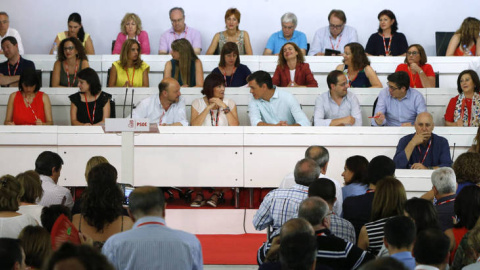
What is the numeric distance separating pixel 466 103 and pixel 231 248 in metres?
3.13

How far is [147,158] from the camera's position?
746cm

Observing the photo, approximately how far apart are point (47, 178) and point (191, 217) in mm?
1914

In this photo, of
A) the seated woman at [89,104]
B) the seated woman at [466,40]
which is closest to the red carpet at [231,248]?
the seated woman at [89,104]

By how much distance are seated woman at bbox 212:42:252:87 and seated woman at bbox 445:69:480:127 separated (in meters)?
2.35

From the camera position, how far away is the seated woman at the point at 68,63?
943cm

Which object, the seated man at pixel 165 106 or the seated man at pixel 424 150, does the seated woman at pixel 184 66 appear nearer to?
the seated man at pixel 165 106

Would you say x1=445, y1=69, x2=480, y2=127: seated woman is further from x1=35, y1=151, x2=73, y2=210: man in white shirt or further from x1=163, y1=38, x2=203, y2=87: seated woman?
x1=35, y1=151, x2=73, y2=210: man in white shirt

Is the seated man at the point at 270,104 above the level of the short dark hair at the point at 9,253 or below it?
above

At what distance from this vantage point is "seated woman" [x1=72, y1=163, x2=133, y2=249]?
4.23m

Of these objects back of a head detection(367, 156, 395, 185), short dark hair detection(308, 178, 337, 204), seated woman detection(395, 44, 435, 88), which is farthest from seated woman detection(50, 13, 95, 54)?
short dark hair detection(308, 178, 337, 204)

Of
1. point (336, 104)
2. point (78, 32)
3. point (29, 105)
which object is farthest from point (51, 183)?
point (78, 32)

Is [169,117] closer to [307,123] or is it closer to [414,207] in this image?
[307,123]

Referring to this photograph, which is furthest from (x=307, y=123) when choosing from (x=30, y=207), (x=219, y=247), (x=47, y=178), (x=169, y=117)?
(x=30, y=207)

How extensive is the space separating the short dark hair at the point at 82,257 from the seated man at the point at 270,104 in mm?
5791
